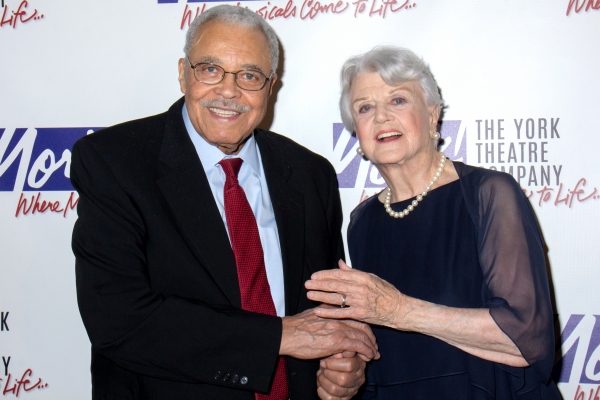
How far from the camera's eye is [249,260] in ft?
5.69

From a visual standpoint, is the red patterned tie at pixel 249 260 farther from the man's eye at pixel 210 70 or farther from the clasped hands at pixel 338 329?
the man's eye at pixel 210 70

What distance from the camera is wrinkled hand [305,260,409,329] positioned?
5.35 feet

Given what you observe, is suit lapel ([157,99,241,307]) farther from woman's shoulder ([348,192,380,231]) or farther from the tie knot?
woman's shoulder ([348,192,380,231])

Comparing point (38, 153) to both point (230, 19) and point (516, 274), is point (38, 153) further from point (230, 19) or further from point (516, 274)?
point (516, 274)

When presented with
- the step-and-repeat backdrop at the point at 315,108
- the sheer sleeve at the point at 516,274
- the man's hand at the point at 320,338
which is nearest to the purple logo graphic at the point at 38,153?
the step-and-repeat backdrop at the point at 315,108

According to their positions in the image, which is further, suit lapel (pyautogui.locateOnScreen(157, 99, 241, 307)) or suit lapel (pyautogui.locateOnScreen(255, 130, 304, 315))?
suit lapel (pyautogui.locateOnScreen(255, 130, 304, 315))

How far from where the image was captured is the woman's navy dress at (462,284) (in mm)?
1609

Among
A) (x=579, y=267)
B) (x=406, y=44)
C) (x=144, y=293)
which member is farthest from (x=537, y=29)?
(x=144, y=293)

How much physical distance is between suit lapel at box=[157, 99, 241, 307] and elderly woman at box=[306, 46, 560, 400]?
0.27 meters

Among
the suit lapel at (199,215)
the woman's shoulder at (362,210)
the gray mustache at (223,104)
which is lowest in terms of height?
the suit lapel at (199,215)

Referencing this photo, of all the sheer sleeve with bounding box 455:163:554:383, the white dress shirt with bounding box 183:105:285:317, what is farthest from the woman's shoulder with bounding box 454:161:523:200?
the white dress shirt with bounding box 183:105:285:317

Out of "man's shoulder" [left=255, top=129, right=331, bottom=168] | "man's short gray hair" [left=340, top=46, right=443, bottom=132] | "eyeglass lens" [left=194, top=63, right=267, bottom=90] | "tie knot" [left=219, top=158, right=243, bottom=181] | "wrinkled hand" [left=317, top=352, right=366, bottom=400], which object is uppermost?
"man's short gray hair" [left=340, top=46, right=443, bottom=132]

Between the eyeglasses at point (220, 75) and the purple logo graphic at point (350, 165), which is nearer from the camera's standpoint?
the eyeglasses at point (220, 75)

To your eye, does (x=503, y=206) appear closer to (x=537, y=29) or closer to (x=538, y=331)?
(x=538, y=331)
